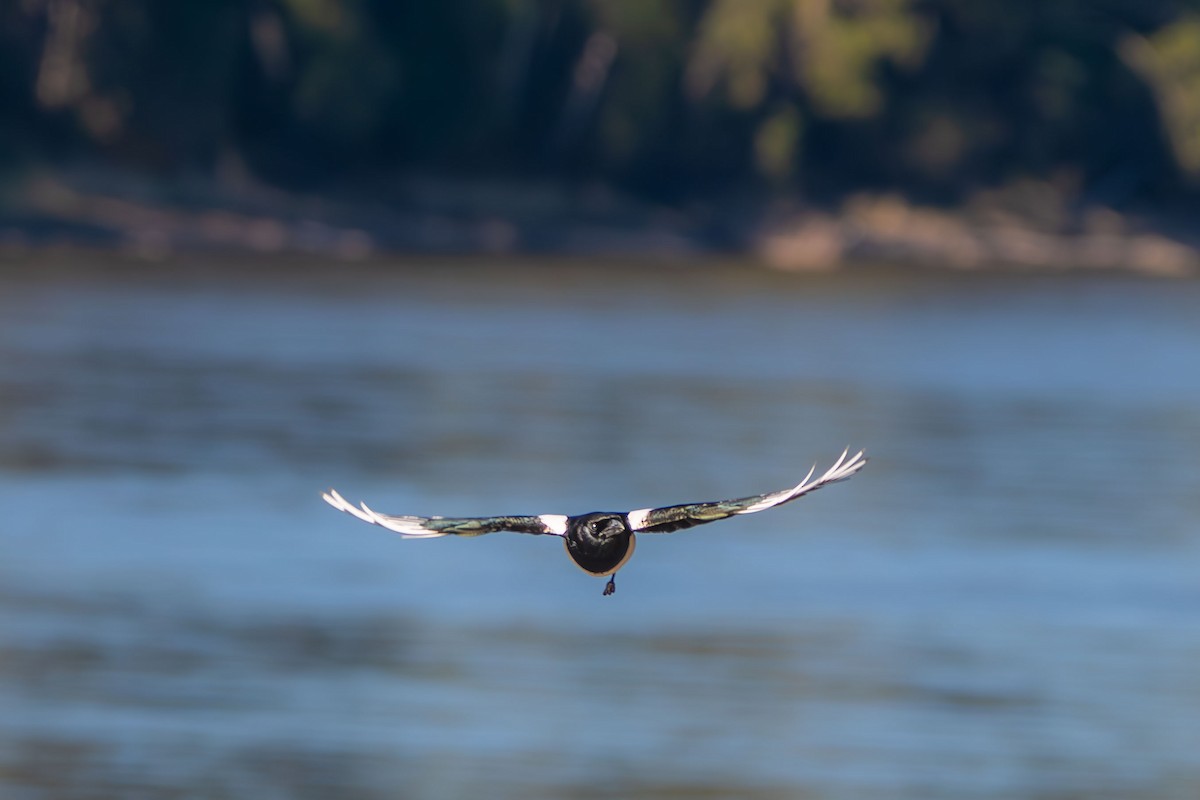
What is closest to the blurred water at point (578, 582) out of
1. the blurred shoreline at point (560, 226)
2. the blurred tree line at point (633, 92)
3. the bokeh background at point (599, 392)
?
the bokeh background at point (599, 392)

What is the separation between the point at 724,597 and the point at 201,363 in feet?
58.8

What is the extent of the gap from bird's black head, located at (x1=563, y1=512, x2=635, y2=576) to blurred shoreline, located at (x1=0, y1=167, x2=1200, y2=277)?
4892 cm

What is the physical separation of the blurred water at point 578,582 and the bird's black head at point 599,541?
7.02 meters

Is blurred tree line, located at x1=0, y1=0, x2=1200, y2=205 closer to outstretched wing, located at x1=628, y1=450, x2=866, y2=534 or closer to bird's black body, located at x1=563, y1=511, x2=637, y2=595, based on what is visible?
outstretched wing, located at x1=628, y1=450, x2=866, y2=534

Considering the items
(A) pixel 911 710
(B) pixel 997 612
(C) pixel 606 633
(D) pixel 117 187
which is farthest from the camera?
(D) pixel 117 187

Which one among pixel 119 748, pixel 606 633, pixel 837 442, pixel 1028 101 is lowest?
pixel 119 748

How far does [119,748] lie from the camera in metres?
13.7

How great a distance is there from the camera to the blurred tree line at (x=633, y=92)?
56.9 m

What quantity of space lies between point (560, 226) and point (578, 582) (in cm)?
4428

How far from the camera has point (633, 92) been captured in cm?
6469

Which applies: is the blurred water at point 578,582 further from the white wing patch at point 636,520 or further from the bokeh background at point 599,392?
the white wing patch at point 636,520

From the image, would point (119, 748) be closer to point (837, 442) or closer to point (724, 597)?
point (724, 597)

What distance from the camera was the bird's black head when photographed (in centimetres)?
596

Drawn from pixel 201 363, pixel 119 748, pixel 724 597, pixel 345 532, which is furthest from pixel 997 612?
pixel 201 363
